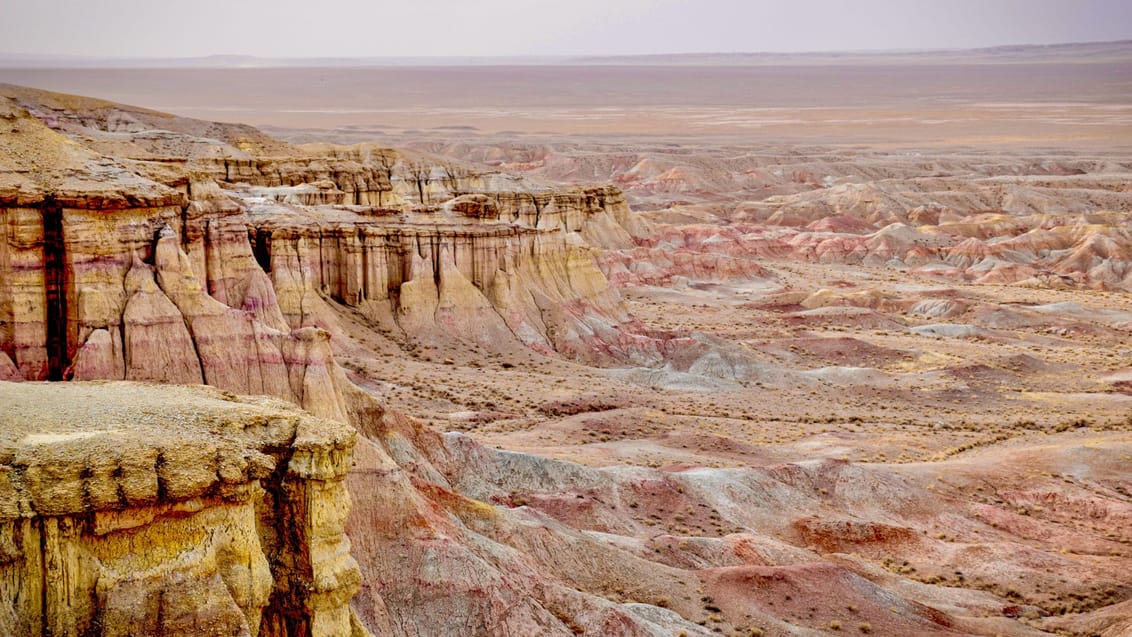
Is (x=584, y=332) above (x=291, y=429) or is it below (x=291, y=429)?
below

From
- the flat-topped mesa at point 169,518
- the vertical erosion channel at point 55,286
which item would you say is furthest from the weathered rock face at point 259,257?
the flat-topped mesa at point 169,518

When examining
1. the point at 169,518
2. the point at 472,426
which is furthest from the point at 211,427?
the point at 472,426

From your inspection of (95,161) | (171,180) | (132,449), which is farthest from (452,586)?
(171,180)

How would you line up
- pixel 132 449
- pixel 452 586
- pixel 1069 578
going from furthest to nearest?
pixel 1069 578, pixel 452 586, pixel 132 449

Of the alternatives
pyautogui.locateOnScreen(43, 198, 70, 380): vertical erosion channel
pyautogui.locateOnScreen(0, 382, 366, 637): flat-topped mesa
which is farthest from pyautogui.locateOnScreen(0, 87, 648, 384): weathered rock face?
pyautogui.locateOnScreen(0, 382, 366, 637): flat-topped mesa

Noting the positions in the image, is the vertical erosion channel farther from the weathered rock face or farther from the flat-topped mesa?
the flat-topped mesa

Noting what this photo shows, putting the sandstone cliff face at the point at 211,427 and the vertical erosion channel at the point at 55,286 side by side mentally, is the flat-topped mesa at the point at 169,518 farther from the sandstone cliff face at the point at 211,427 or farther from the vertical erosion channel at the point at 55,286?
the vertical erosion channel at the point at 55,286

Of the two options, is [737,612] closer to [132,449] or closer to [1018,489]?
[132,449]
